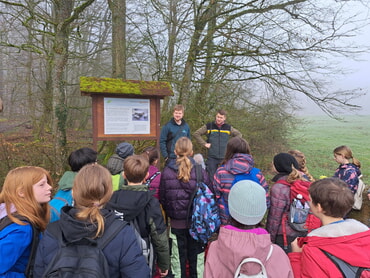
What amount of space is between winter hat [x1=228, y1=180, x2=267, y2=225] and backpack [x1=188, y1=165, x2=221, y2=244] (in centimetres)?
98

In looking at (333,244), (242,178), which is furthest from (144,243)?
(333,244)

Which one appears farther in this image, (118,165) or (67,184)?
(118,165)

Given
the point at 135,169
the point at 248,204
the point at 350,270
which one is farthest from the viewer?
the point at 135,169

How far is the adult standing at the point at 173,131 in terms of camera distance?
4.94 m

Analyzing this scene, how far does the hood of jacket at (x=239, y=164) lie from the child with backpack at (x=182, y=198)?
0.32m

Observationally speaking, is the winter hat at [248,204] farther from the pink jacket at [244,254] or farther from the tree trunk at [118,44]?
the tree trunk at [118,44]

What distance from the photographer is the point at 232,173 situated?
2854 mm

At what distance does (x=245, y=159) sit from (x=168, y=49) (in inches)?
250

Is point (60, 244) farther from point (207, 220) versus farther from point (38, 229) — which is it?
point (207, 220)

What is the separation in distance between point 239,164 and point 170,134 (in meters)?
2.38

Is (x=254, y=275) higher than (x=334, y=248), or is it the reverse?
(x=334, y=248)

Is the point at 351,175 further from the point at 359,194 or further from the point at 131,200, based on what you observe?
the point at 131,200

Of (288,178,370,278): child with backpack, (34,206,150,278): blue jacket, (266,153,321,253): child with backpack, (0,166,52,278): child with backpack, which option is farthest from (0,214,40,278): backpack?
(266,153,321,253): child with backpack

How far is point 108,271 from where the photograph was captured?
1497mm
